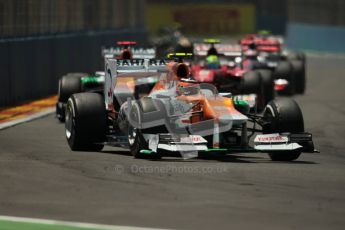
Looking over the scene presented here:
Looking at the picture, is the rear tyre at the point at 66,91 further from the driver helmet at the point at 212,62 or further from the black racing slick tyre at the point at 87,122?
the black racing slick tyre at the point at 87,122

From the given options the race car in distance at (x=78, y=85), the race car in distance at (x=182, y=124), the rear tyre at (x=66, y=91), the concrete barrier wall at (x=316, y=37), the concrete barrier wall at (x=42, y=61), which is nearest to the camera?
the race car in distance at (x=182, y=124)

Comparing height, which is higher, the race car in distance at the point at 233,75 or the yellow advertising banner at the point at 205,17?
the race car in distance at the point at 233,75

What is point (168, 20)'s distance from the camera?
65688mm

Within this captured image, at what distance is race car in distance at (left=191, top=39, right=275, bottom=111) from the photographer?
2333 centimetres

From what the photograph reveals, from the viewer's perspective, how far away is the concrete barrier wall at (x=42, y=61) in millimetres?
24109

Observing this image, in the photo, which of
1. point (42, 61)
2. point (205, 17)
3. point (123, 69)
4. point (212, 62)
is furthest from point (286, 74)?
point (205, 17)

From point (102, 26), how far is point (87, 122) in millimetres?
22733

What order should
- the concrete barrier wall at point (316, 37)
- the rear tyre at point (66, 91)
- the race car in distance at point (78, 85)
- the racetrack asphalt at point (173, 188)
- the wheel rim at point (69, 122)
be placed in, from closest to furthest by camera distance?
the racetrack asphalt at point (173, 188), the wheel rim at point (69, 122), the race car in distance at point (78, 85), the rear tyre at point (66, 91), the concrete barrier wall at point (316, 37)

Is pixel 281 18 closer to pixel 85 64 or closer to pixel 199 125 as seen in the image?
pixel 85 64

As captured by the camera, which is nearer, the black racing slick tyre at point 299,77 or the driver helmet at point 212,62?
the driver helmet at point 212,62

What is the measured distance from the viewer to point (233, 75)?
77.8 ft

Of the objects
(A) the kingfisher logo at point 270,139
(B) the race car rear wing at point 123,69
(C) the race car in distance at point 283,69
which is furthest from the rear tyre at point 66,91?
Result: (C) the race car in distance at point 283,69

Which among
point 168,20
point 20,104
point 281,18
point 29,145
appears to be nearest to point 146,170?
point 29,145

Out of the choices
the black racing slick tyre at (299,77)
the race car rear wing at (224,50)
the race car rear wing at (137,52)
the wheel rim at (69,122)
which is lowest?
the black racing slick tyre at (299,77)
